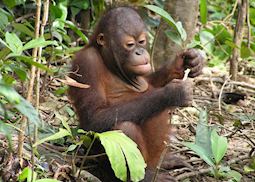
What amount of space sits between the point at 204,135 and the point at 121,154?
88 centimetres

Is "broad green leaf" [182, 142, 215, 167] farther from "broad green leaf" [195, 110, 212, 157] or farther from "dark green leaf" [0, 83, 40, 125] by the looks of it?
"dark green leaf" [0, 83, 40, 125]

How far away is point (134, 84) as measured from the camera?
13.6 ft

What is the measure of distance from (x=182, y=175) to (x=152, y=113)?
0.46 metres

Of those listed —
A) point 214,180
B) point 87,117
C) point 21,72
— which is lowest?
point 214,180

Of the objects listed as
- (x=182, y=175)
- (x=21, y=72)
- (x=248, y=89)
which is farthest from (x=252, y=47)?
(x=21, y=72)

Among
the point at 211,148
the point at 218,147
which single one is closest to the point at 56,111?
the point at 211,148

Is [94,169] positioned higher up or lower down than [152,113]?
lower down

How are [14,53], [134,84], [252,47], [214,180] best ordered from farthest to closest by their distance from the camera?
1. [252,47]
2. [134,84]
3. [214,180]
4. [14,53]

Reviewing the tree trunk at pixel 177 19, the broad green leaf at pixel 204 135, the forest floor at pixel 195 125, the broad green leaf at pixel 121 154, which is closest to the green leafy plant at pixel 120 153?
the broad green leaf at pixel 121 154

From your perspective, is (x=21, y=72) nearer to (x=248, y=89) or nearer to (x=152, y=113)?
(x=152, y=113)

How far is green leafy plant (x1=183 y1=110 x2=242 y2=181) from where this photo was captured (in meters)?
3.38

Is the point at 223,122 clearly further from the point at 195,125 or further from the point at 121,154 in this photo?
the point at 121,154

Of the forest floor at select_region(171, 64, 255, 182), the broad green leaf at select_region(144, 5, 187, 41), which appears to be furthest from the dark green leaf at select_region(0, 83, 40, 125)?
the forest floor at select_region(171, 64, 255, 182)

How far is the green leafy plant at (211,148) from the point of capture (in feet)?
11.1
